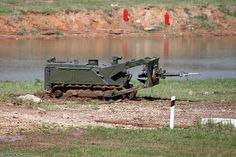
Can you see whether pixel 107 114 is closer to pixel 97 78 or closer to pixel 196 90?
pixel 97 78

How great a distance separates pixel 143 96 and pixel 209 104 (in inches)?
124

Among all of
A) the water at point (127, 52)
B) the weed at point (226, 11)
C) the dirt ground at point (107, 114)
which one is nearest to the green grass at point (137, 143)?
the dirt ground at point (107, 114)

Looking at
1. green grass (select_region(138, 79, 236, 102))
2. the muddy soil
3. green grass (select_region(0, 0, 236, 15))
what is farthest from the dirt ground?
green grass (select_region(0, 0, 236, 15))

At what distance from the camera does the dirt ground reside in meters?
14.7

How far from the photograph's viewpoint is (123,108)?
62.3 feet

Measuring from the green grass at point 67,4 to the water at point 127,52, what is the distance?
580cm

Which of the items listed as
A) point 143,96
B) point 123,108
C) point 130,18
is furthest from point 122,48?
point 123,108

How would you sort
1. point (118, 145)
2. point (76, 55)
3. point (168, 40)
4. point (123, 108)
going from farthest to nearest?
point (168, 40) < point (76, 55) < point (123, 108) < point (118, 145)

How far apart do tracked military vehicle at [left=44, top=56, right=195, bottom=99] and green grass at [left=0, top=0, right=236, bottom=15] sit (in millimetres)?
41290

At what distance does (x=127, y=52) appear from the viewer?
162 feet

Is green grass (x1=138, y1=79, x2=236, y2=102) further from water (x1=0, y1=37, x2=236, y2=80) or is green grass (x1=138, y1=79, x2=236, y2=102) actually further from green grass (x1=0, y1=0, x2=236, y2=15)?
green grass (x1=0, y1=0, x2=236, y2=15)

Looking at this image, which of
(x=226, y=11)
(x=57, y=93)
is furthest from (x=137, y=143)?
(x=226, y=11)

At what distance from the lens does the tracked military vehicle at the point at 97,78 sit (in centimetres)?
2111

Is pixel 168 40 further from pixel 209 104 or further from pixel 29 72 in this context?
pixel 209 104
